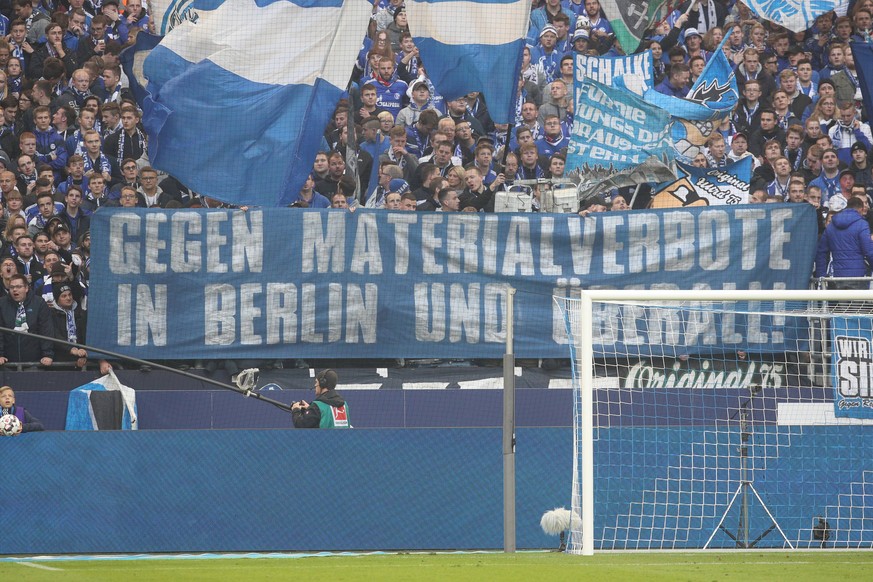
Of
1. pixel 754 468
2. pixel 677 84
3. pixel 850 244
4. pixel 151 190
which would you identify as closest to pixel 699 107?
pixel 677 84

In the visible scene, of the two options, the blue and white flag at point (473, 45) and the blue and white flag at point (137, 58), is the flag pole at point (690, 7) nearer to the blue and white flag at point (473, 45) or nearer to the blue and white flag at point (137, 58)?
the blue and white flag at point (473, 45)

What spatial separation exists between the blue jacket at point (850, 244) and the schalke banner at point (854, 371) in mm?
2114

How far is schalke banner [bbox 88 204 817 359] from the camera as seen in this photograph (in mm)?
12664

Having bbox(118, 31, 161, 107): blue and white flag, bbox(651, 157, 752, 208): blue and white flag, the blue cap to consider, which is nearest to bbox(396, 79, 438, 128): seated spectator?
the blue cap

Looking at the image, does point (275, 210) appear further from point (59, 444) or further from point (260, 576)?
point (260, 576)

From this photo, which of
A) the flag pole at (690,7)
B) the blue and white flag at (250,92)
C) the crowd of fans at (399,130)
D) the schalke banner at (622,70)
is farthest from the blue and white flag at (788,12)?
the blue and white flag at (250,92)

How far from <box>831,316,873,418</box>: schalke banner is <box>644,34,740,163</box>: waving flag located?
370 centimetres

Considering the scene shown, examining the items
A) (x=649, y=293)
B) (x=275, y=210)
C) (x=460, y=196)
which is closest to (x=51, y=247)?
(x=275, y=210)

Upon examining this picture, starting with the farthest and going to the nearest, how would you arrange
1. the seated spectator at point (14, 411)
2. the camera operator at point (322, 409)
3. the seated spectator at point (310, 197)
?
the seated spectator at point (310, 197) → the camera operator at point (322, 409) → the seated spectator at point (14, 411)

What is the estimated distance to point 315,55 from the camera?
13242 mm

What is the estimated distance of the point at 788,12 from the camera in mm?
14555

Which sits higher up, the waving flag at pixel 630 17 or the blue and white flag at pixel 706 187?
the waving flag at pixel 630 17

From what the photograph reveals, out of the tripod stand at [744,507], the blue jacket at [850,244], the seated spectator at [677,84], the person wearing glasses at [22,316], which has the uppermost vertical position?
the seated spectator at [677,84]

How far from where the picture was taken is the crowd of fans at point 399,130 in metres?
12.8
